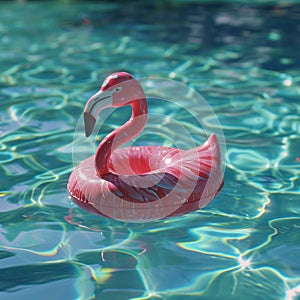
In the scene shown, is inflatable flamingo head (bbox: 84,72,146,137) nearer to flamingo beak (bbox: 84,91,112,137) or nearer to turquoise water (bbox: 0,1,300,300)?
flamingo beak (bbox: 84,91,112,137)

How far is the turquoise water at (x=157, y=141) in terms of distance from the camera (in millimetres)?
2814

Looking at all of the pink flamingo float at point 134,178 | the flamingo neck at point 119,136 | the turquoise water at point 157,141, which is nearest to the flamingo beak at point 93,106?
the pink flamingo float at point 134,178

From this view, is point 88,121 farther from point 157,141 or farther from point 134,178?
point 157,141

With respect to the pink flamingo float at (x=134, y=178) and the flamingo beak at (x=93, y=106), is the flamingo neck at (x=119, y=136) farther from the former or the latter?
the flamingo beak at (x=93, y=106)

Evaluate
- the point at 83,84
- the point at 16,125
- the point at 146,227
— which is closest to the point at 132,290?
the point at 146,227

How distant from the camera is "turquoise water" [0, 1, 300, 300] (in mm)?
2814

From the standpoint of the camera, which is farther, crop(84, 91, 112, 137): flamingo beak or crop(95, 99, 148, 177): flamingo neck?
crop(95, 99, 148, 177): flamingo neck

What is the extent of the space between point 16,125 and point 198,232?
2.18 metres

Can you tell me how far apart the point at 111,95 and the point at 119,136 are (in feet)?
0.86

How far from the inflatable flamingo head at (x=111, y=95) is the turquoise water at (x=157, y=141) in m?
0.61

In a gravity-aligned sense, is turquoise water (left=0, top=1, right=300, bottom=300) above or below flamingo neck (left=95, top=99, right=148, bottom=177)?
below

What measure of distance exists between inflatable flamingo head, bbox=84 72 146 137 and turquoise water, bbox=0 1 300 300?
61 centimetres

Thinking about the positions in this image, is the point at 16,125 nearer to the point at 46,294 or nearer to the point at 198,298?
the point at 46,294

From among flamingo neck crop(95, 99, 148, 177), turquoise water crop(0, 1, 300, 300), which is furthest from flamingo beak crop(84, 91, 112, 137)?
turquoise water crop(0, 1, 300, 300)
